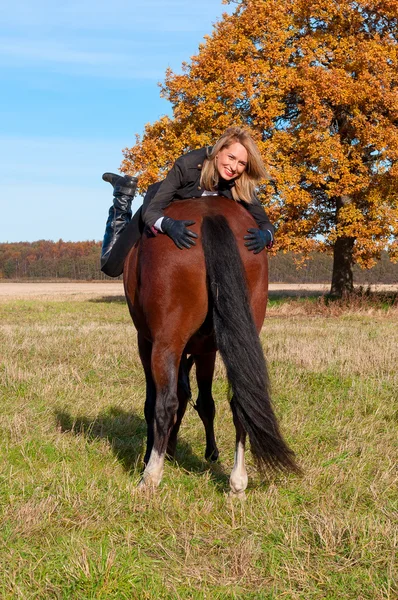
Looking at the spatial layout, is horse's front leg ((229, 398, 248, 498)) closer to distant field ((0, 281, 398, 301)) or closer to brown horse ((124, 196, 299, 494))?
brown horse ((124, 196, 299, 494))

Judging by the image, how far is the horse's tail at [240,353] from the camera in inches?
141

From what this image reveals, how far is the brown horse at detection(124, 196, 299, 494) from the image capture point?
3.59 m

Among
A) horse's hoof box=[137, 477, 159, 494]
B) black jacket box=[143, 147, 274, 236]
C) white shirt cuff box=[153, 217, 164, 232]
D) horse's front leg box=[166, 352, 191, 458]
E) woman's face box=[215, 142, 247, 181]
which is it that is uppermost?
woman's face box=[215, 142, 247, 181]

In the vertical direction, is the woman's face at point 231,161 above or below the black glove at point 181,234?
above

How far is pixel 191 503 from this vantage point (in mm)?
3730

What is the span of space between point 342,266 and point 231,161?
20.4 meters

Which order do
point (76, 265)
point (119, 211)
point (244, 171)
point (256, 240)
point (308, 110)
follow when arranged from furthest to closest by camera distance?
point (76, 265) < point (308, 110) < point (119, 211) < point (244, 171) < point (256, 240)

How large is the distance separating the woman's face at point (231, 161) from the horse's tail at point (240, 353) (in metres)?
0.68

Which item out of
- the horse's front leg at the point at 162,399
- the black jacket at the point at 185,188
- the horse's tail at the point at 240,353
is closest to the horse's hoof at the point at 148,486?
the horse's front leg at the point at 162,399

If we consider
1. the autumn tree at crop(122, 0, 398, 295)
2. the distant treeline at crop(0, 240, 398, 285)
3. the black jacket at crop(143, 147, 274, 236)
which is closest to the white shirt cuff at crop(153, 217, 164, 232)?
the black jacket at crop(143, 147, 274, 236)

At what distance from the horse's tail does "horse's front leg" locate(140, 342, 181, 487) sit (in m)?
0.31

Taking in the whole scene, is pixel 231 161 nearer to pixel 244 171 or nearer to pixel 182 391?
pixel 244 171

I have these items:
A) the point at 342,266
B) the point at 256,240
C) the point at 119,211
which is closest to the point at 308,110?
the point at 342,266

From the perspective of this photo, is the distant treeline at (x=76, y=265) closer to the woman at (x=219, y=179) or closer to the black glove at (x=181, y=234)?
the woman at (x=219, y=179)
